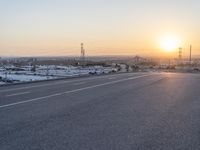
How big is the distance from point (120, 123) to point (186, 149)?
2.99 meters

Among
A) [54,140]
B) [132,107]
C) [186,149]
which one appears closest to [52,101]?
[132,107]

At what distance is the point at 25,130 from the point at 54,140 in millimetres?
1275

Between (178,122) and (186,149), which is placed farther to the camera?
(178,122)

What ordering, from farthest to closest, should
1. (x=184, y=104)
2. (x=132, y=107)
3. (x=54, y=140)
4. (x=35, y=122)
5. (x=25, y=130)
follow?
1. (x=184, y=104)
2. (x=132, y=107)
3. (x=35, y=122)
4. (x=25, y=130)
5. (x=54, y=140)

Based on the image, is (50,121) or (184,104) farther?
(184,104)

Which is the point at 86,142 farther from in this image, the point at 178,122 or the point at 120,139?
the point at 178,122

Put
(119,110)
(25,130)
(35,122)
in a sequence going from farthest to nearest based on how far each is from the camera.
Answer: (119,110) → (35,122) → (25,130)

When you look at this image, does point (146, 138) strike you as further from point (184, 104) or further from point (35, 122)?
point (184, 104)

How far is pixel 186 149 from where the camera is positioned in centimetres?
735

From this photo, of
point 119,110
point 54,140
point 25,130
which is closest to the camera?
point 54,140

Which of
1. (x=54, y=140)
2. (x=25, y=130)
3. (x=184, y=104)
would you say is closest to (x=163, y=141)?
(x=54, y=140)

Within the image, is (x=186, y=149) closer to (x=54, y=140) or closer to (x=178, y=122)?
(x=54, y=140)

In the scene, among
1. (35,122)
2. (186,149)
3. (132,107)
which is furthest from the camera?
(132,107)

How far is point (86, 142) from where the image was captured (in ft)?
25.6
